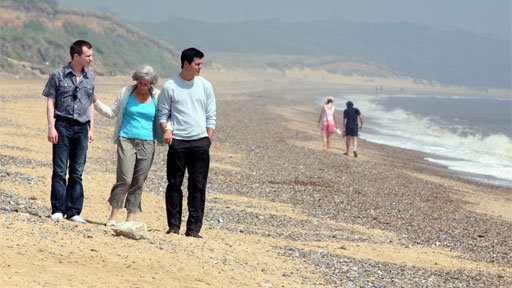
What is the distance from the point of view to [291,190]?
14258 millimetres

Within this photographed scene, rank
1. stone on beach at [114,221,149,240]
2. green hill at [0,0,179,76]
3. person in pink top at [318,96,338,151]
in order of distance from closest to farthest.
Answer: stone on beach at [114,221,149,240], person in pink top at [318,96,338,151], green hill at [0,0,179,76]

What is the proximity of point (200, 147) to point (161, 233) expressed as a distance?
1146 millimetres

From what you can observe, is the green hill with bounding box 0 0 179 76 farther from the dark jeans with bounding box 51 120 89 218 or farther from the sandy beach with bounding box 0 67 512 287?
the dark jeans with bounding box 51 120 89 218

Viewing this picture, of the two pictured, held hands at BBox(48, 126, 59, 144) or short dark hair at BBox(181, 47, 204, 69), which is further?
short dark hair at BBox(181, 47, 204, 69)

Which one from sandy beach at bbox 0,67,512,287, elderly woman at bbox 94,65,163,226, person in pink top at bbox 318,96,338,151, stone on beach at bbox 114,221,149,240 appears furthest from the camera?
person in pink top at bbox 318,96,338,151

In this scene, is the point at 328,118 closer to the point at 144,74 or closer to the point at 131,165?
the point at 131,165

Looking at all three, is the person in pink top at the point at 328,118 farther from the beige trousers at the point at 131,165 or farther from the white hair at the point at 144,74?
the white hair at the point at 144,74

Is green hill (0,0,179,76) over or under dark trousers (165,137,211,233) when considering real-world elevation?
over

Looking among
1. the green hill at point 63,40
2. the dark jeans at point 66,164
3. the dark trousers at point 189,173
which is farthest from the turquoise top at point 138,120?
the green hill at point 63,40

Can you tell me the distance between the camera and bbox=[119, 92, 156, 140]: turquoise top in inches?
311

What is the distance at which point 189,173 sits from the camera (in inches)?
319

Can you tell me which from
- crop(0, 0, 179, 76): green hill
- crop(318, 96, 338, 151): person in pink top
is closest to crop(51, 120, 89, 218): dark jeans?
crop(318, 96, 338, 151): person in pink top

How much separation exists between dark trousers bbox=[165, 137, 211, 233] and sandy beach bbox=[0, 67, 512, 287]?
264mm

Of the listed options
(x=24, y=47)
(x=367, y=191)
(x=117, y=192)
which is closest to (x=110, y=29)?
(x=24, y=47)
